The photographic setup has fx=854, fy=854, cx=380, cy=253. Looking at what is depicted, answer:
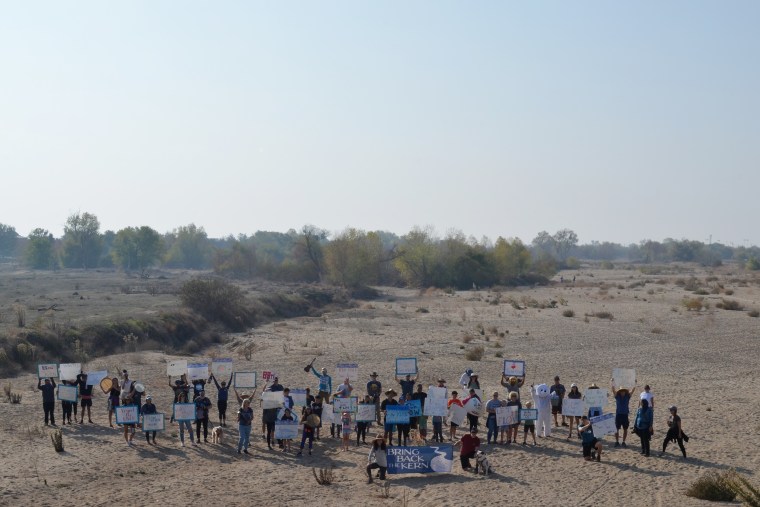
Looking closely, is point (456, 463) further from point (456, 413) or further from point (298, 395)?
point (298, 395)

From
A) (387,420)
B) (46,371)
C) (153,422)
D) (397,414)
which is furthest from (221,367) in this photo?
(397,414)

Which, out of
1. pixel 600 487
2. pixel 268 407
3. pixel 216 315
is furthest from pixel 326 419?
pixel 216 315

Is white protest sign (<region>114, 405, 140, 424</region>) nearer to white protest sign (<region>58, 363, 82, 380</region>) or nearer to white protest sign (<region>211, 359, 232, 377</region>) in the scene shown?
white protest sign (<region>58, 363, 82, 380</region>)

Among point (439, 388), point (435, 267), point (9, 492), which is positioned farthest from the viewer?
point (435, 267)

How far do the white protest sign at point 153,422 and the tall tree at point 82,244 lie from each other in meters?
124

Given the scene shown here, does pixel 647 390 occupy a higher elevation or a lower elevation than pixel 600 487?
higher

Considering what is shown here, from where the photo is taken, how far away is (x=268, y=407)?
19.3m

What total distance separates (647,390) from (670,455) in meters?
1.46

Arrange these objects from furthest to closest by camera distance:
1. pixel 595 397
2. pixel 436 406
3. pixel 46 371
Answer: pixel 46 371 < pixel 595 397 < pixel 436 406

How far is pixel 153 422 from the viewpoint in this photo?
19625 mm

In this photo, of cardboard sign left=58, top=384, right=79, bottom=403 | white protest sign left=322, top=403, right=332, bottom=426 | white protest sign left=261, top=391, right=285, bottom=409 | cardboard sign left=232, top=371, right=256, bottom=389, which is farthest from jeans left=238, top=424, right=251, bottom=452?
cardboard sign left=58, top=384, right=79, bottom=403

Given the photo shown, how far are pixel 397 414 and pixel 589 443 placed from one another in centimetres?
417

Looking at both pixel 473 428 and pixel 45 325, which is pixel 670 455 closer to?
pixel 473 428

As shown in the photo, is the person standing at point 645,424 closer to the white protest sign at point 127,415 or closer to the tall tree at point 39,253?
the white protest sign at point 127,415
